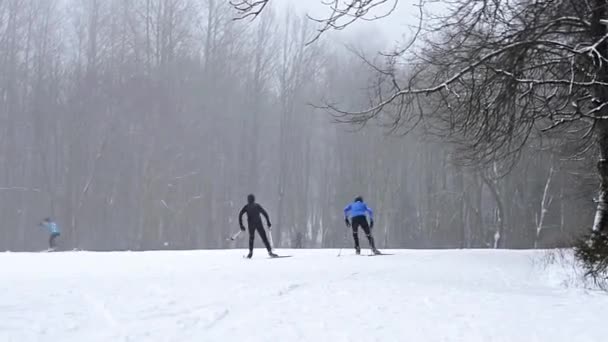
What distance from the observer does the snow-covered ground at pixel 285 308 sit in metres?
6.53

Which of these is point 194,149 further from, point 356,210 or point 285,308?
point 285,308

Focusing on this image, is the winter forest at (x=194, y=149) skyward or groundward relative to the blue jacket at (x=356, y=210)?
skyward

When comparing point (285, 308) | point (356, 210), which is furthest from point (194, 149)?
point (285, 308)

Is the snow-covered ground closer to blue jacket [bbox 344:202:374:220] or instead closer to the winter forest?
blue jacket [bbox 344:202:374:220]

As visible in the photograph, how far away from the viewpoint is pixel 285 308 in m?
8.18

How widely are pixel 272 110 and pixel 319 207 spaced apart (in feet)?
33.0

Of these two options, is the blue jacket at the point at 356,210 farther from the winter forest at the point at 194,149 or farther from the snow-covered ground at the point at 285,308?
the winter forest at the point at 194,149

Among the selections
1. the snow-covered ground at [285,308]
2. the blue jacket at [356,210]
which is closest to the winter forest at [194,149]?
the blue jacket at [356,210]

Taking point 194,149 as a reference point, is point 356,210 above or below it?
below

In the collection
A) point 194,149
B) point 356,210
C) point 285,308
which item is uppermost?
point 194,149

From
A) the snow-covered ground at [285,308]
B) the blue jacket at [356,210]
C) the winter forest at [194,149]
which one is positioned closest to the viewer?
the snow-covered ground at [285,308]

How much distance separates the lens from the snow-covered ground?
6531 mm

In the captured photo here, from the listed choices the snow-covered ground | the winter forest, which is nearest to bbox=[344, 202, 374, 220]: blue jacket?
the snow-covered ground

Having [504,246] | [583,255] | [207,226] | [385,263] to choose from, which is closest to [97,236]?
[207,226]
